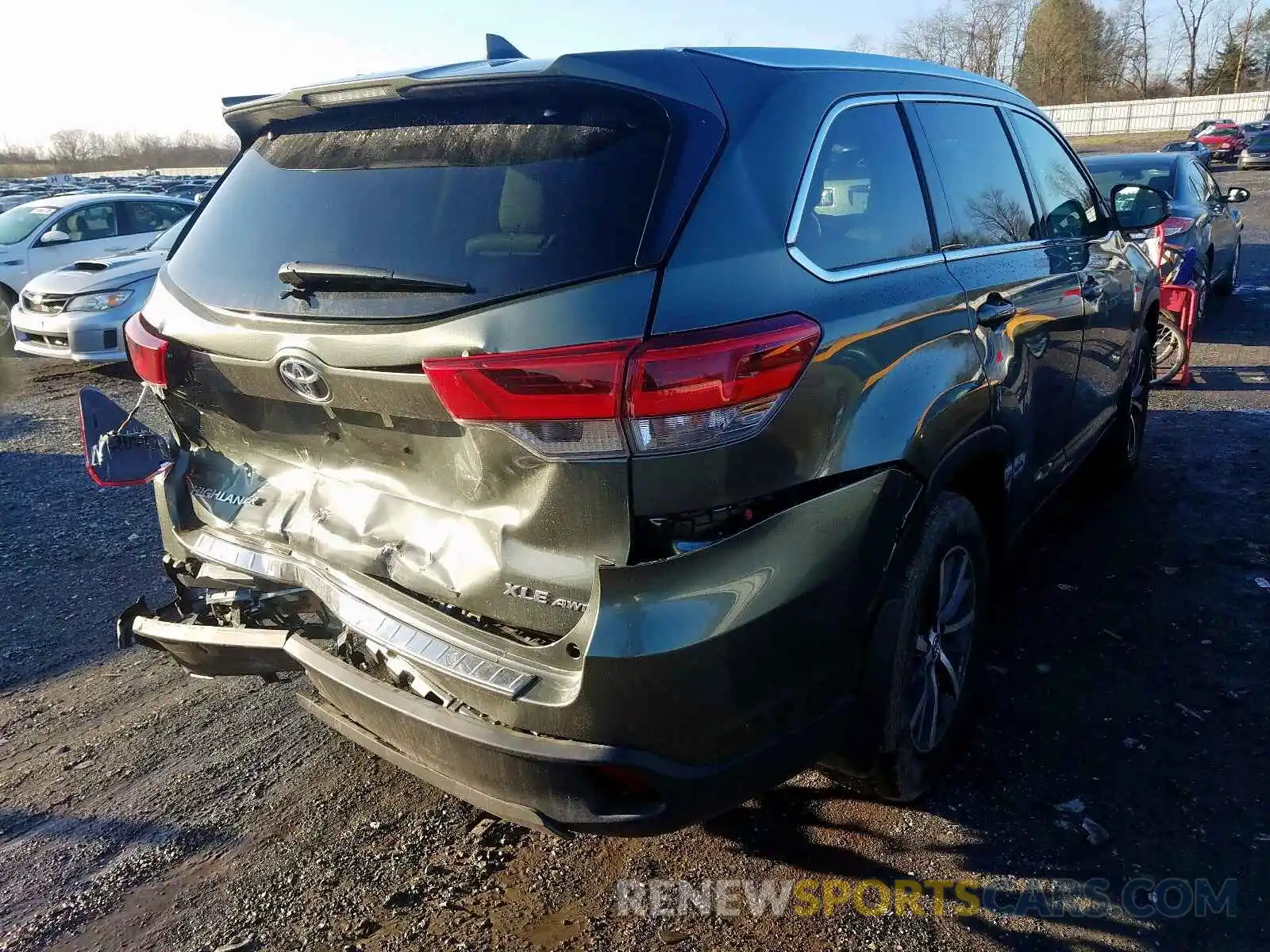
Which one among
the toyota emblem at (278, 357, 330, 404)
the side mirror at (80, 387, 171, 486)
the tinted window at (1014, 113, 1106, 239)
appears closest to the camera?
the toyota emblem at (278, 357, 330, 404)

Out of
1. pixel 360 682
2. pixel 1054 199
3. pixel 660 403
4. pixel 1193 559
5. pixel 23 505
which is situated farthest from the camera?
pixel 23 505

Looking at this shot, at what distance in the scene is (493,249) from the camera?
208 centimetres

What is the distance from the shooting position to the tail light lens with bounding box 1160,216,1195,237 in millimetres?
8266

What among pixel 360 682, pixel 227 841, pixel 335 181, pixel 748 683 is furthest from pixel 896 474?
pixel 227 841

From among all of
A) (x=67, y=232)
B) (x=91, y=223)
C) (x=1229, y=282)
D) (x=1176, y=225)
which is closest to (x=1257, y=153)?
(x=1229, y=282)

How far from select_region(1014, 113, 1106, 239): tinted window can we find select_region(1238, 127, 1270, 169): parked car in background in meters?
35.7

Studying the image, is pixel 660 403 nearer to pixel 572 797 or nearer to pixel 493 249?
pixel 493 249

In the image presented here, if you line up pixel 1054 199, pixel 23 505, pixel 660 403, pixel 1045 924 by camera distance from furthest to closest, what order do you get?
pixel 23 505 → pixel 1054 199 → pixel 1045 924 → pixel 660 403

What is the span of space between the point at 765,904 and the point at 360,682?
3.94 feet

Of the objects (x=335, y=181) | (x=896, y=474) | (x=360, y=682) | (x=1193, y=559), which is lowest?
(x=1193, y=559)

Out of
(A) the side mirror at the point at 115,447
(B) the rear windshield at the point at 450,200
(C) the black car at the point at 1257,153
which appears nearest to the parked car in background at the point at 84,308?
(A) the side mirror at the point at 115,447

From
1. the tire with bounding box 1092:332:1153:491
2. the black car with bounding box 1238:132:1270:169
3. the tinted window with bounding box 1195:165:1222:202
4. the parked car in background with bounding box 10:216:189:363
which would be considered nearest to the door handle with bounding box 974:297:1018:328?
the tire with bounding box 1092:332:1153:491

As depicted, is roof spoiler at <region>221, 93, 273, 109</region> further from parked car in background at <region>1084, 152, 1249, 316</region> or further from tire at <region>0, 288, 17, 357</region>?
tire at <region>0, 288, 17, 357</region>

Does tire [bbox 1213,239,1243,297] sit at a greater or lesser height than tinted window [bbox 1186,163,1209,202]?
lesser
